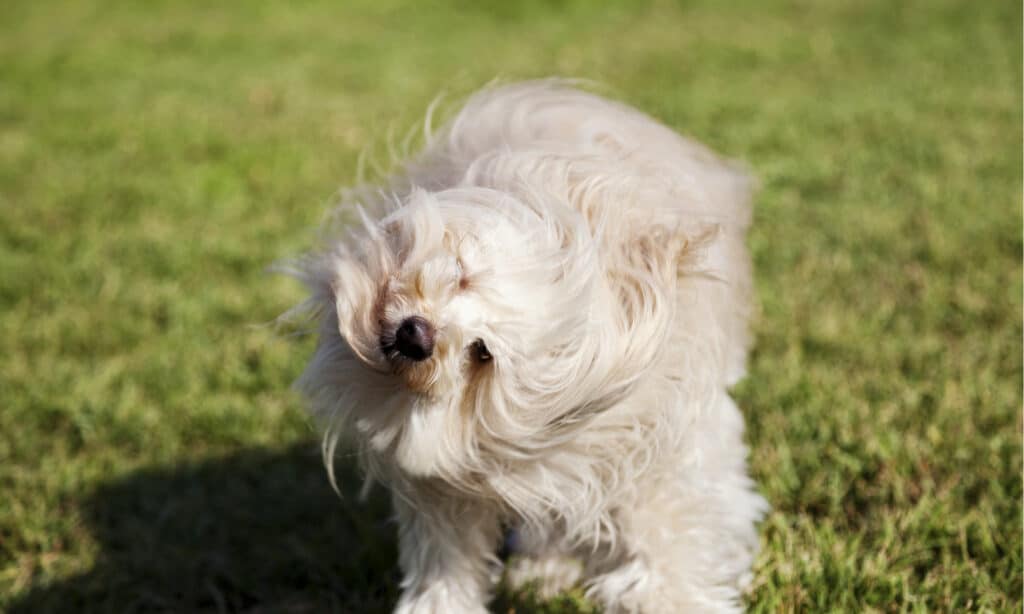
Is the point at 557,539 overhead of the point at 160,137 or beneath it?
overhead

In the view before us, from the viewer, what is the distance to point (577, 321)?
2.08 metres

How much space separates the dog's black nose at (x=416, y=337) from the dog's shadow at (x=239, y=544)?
3.99 ft

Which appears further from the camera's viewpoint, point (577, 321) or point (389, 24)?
point (389, 24)

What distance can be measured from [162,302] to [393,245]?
3300 mm

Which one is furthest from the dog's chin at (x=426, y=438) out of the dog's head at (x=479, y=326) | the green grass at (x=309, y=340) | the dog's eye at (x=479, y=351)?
the green grass at (x=309, y=340)

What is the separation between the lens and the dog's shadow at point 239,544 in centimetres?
318

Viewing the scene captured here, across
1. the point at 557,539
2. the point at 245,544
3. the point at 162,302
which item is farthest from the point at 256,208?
the point at 557,539

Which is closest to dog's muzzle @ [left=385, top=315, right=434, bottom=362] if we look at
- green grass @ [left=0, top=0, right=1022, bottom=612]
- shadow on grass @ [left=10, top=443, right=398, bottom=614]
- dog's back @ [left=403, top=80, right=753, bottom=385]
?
dog's back @ [left=403, top=80, right=753, bottom=385]

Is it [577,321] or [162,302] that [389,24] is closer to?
[162,302]

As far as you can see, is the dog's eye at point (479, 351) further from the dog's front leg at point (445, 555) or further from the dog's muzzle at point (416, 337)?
the dog's front leg at point (445, 555)

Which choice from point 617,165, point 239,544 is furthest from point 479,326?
point 239,544

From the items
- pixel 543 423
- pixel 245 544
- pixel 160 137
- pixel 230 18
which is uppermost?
pixel 543 423

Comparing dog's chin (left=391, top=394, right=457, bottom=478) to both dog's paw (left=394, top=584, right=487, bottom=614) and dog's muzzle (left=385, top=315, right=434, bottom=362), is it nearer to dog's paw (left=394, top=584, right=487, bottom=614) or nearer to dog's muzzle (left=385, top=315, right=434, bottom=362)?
dog's muzzle (left=385, top=315, right=434, bottom=362)

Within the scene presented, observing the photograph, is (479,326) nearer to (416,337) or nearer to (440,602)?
(416,337)
